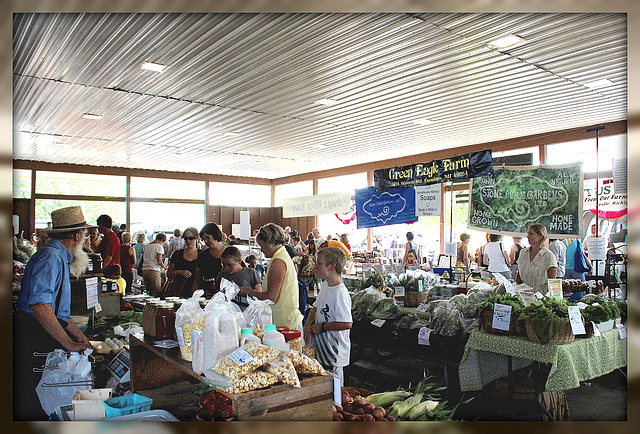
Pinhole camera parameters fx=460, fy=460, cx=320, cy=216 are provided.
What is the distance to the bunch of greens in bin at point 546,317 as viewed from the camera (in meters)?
3.49

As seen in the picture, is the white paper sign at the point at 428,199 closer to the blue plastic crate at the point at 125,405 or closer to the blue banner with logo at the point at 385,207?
the blue banner with logo at the point at 385,207

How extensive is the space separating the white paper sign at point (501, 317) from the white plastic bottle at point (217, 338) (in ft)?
8.56

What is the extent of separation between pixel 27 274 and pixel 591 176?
962cm

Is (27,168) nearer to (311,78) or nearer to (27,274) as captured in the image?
(311,78)

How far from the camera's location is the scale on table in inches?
126

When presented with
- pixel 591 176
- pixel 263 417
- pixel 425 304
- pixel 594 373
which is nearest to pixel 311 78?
pixel 425 304

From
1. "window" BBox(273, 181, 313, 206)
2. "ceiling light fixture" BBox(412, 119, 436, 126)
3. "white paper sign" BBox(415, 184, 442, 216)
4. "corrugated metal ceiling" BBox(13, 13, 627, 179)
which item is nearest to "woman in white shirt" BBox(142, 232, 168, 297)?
"corrugated metal ceiling" BBox(13, 13, 627, 179)

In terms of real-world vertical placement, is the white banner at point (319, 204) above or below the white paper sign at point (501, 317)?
above

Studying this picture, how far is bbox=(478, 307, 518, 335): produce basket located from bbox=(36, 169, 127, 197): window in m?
14.2

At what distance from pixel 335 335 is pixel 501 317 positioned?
1479 millimetres

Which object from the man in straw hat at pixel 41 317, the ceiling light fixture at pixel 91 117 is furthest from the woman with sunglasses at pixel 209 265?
the ceiling light fixture at pixel 91 117

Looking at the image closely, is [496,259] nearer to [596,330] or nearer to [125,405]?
[596,330]

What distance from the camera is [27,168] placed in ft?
45.8

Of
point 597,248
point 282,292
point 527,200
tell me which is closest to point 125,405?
point 282,292
